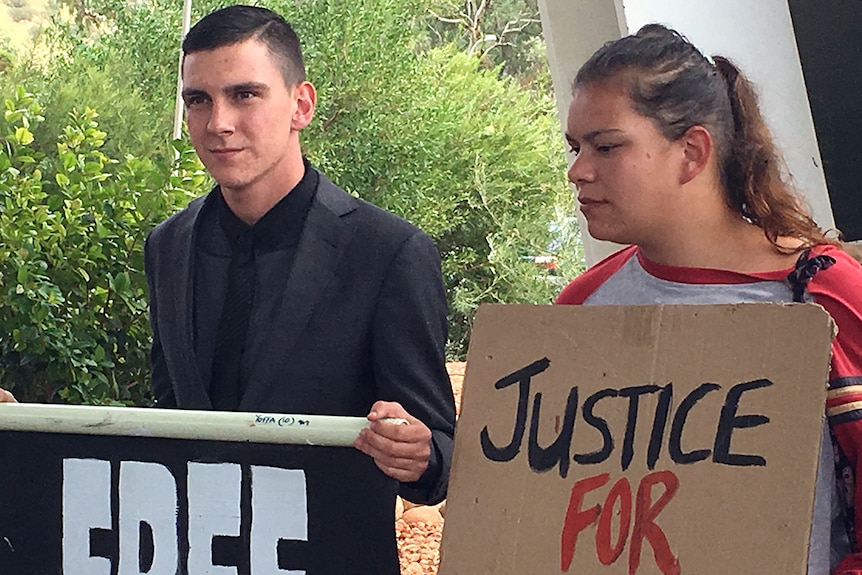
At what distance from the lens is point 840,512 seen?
4.33ft

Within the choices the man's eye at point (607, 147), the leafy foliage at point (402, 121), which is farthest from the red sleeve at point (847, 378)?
the leafy foliage at point (402, 121)

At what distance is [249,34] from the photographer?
1.81 meters

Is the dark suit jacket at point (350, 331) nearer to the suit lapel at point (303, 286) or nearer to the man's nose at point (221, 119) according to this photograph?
the suit lapel at point (303, 286)

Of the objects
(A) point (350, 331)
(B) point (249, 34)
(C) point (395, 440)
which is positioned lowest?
(C) point (395, 440)

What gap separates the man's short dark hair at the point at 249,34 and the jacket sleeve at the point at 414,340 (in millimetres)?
338

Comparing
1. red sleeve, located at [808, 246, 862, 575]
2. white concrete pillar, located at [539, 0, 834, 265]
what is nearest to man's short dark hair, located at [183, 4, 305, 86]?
red sleeve, located at [808, 246, 862, 575]

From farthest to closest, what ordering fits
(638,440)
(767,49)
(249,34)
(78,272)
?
(78,272), (767,49), (249,34), (638,440)

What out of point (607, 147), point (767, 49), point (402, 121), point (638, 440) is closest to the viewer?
point (638, 440)

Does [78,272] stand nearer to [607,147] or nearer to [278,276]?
[278,276]

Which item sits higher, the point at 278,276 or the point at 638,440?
the point at 278,276

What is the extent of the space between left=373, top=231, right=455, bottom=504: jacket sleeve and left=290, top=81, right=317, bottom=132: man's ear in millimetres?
258

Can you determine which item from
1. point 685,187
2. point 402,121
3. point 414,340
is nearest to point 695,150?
point 685,187

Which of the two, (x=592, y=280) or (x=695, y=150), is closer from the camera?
(x=695, y=150)

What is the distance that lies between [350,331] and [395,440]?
0.29m
